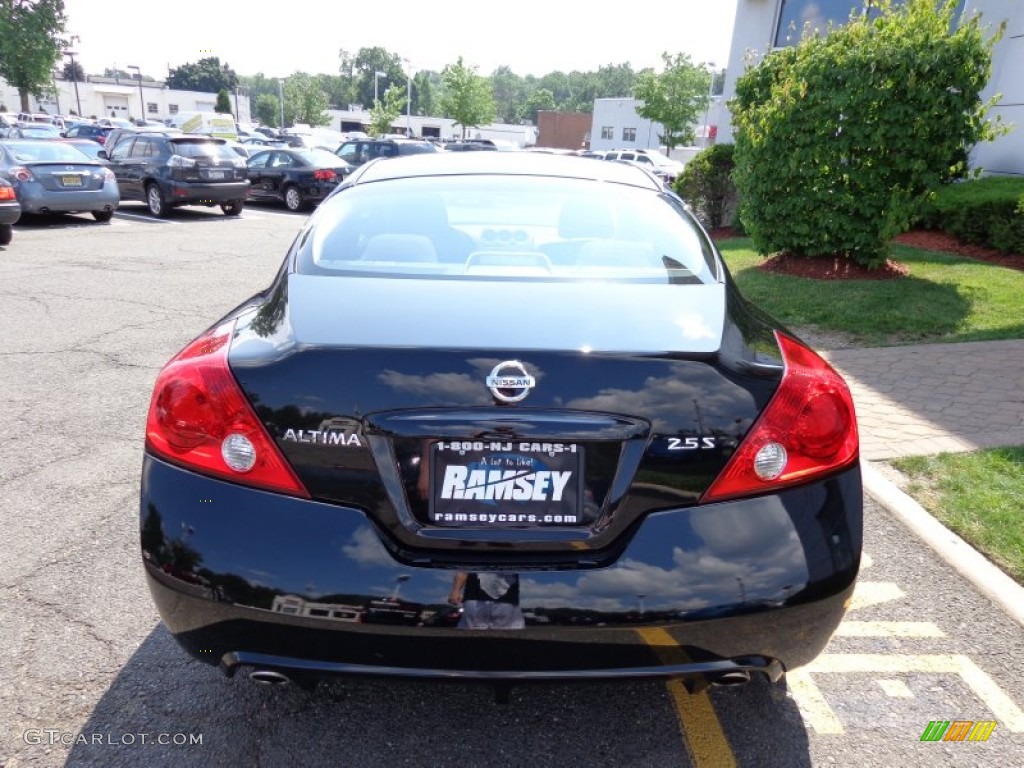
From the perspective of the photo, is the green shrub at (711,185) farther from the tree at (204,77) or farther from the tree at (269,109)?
the tree at (204,77)

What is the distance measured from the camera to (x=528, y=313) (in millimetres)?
2100

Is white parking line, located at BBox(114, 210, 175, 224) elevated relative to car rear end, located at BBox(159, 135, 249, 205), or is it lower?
lower

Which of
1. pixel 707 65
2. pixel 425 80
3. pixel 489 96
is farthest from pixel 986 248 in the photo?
pixel 425 80

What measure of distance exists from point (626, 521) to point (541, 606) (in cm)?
29

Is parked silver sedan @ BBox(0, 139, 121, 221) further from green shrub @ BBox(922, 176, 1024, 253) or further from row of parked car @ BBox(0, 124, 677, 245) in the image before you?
green shrub @ BBox(922, 176, 1024, 253)

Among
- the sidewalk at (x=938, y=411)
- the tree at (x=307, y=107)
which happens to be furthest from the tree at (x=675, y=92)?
the tree at (x=307, y=107)

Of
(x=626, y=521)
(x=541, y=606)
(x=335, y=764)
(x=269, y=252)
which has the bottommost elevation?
(x=269, y=252)

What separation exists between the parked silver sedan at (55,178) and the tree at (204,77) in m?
131

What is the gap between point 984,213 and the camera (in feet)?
34.1

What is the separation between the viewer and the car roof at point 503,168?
342cm

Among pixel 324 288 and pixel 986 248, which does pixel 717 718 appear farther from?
pixel 986 248

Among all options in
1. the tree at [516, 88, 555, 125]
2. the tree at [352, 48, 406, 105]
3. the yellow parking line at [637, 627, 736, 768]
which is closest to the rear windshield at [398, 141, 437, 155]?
the yellow parking line at [637, 627, 736, 768]

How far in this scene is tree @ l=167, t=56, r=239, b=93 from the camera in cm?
13412

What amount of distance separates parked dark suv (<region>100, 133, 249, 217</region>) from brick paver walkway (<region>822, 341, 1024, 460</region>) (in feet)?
45.0
